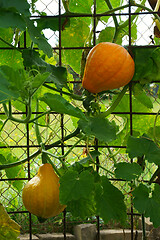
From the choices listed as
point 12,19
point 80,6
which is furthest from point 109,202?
point 80,6

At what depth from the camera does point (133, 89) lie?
1.42 metres

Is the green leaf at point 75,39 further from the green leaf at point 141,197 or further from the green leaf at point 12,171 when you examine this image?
the green leaf at point 141,197

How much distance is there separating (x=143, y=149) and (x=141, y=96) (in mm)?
246

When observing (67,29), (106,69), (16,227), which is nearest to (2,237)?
(16,227)

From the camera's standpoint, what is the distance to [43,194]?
1255mm

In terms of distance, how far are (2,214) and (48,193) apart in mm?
190

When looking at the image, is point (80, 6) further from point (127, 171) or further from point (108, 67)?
point (127, 171)

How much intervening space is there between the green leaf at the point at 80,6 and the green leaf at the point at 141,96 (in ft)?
1.20

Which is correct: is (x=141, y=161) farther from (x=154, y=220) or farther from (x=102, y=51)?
(x=102, y=51)

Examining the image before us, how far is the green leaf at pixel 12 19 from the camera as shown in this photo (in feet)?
3.63

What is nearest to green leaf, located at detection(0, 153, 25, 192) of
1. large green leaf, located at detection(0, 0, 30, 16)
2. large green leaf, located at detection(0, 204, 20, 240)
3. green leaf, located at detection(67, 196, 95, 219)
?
large green leaf, located at detection(0, 204, 20, 240)

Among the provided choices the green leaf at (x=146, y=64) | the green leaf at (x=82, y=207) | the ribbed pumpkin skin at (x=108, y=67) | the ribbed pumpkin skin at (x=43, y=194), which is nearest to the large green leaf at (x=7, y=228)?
the ribbed pumpkin skin at (x=43, y=194)

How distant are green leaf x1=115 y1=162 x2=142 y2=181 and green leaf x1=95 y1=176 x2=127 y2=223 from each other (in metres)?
0.05

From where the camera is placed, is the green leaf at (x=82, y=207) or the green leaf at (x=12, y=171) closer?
the green leaf at (x=82, y=207)
